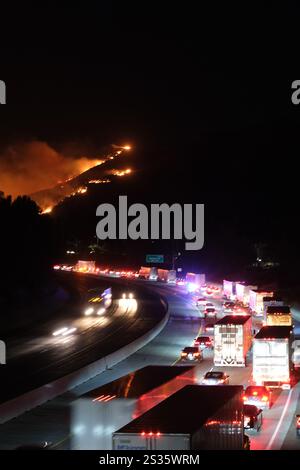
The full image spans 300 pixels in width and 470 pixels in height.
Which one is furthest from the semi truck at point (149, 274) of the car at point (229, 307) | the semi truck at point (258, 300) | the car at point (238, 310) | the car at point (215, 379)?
the car at point (215, 379)

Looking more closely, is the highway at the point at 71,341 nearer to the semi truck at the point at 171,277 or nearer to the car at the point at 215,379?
the car at the point at 215,379

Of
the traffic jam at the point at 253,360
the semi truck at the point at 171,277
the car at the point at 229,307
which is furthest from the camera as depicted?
the semi truck at the point at 171,277

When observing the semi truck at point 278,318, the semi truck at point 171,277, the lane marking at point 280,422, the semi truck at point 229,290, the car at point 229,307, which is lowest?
the lane marking at point 280,422

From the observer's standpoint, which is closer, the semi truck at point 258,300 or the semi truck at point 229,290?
the semi truck at point 258,300

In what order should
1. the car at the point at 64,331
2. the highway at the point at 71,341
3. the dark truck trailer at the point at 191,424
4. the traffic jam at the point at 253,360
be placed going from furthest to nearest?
the car at the point at 64,331, the highway at the point at 71,341, the traffic jam at the point at 253,360, the dark truck trailer at the point at 191,424

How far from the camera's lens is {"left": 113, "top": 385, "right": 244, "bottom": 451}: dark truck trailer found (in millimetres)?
15695

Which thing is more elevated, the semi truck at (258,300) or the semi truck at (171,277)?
the semi truck at (171,277)

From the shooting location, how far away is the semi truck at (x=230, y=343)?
4100 centimetres

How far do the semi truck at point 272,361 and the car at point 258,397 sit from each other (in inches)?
127

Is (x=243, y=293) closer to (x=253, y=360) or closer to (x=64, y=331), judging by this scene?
(x=64, y=331)

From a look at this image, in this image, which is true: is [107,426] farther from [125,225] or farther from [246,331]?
[125,225]

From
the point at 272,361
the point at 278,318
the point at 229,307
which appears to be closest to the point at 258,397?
the point at 272,361

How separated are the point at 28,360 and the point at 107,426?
102 feet
